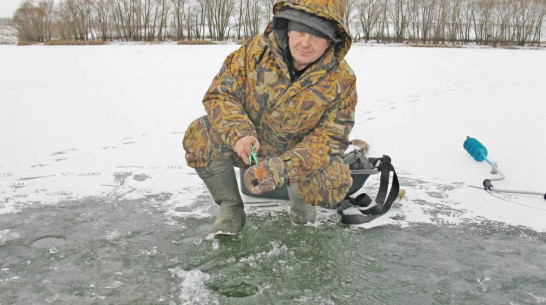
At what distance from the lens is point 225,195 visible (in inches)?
93.7

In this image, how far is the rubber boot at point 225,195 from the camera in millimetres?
2330

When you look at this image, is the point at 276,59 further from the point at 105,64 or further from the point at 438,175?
the point at 105,64

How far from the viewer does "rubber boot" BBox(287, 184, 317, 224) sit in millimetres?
2477

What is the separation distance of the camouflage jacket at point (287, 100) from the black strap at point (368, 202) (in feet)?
1.35

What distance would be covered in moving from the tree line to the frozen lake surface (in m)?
31.5

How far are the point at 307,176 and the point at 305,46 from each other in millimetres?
599

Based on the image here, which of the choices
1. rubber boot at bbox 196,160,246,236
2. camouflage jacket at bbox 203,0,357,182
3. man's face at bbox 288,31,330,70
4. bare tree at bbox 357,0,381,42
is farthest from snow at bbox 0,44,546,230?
bare tree at bbox 357,0,381,42

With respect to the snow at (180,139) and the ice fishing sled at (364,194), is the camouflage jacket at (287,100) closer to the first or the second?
the ice fishing sled at (364,194)

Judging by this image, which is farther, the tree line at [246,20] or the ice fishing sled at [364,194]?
the tree line at [246,20]

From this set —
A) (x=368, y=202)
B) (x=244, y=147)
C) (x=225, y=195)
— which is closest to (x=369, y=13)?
(x=368, y=202)

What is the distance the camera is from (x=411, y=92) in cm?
801

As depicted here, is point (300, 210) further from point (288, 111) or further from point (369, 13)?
point (369, 13)

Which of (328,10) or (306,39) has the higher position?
(328,10)

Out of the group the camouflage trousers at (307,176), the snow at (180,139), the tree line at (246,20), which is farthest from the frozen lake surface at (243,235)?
the tree line at (246,20)
